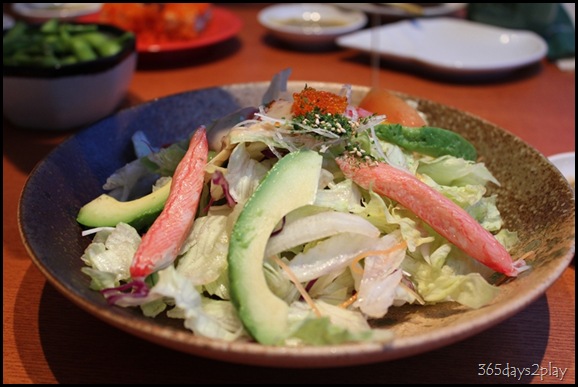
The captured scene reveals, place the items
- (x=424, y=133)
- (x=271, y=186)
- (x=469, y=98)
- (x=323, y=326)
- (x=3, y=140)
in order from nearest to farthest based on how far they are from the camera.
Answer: (x=323, y=326), (x=271, y=186), (x=424, y=133), (x=3, y=140), (x=469, y=98)

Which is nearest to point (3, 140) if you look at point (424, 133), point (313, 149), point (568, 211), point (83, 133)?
point (83, 133)

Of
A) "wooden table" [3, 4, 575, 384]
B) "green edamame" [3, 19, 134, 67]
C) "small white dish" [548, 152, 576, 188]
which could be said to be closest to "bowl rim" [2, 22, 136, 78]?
"green edamame" [3, 19, 134, 67]

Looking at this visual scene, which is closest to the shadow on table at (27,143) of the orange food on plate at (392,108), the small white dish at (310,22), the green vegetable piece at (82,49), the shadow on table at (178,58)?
the green vegetable piece at (82,49)

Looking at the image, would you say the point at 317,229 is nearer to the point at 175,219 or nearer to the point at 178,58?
the point at 175,219

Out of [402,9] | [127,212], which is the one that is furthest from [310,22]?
[127,212]

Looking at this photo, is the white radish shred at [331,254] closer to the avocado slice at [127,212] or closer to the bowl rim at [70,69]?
the avocado slice at [127,212]

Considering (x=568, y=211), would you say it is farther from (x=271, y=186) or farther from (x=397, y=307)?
(x=271, y=186)
